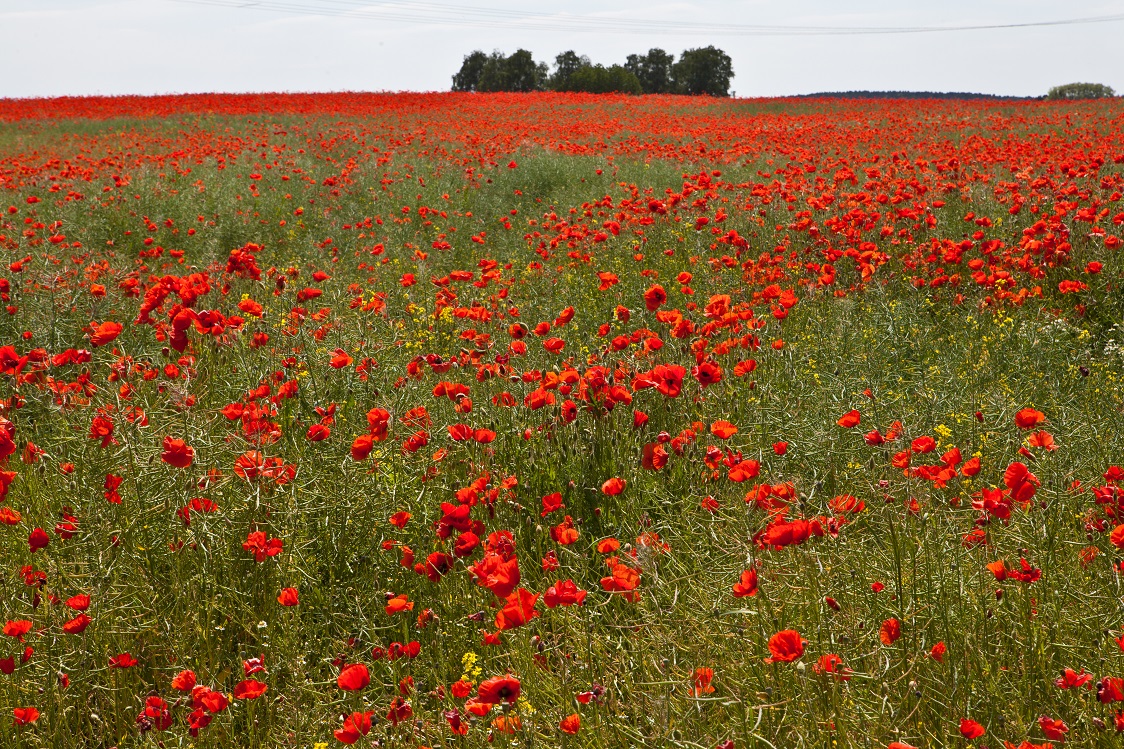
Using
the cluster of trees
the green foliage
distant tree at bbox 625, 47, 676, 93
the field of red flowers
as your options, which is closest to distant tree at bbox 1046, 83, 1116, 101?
the cluster of trees

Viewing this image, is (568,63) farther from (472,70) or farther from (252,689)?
(252,689)

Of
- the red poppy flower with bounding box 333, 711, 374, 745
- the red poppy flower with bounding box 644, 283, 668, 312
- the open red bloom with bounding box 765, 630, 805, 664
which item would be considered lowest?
the red poppy flower with bounding box 333, 711, 374, 745

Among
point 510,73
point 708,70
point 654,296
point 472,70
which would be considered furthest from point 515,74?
point 654,296

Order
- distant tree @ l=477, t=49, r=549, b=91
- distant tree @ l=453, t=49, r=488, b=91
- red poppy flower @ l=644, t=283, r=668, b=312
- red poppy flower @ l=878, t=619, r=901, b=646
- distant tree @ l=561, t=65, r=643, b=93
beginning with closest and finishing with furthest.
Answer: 1. red poppy flower @ l=878, t=619, r=901, b=646
2. red poppy flower @ l=644, t=283, r=668, b=312
3. distant tree @ l=561, t=65, r=643, b=93
4. distant tree @ l=477, t=49, r=549, b=91
5. distant tree @ l=453, t=49, r=488, b=91

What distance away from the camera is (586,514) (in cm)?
291

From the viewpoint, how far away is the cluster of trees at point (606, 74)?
38875 millimetres

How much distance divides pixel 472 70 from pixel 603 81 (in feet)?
41.2

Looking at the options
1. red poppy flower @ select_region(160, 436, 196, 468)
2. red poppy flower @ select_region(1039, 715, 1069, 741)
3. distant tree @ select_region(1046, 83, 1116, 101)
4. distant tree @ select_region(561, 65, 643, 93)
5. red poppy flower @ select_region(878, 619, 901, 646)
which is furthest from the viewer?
distant tree @ select_region(561, 65, 643, 93)

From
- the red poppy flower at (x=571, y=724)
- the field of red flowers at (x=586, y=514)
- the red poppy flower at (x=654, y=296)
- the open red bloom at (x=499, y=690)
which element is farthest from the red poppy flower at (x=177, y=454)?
the red poppy flower at (x=654, y=296)

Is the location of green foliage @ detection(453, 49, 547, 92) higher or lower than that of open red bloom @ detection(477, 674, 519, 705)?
higher

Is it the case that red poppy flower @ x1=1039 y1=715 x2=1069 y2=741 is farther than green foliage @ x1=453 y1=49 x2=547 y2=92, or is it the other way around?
green foliage @ x1=453 y1=49 x2=547 y2=92

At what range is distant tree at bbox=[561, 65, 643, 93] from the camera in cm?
3831

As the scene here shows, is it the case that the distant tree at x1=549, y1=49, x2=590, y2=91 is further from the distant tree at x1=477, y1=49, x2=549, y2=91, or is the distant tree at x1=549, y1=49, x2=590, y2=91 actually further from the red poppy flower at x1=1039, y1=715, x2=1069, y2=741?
the red poppy flower at x1=1039, y1=715, x2=1069, y2=741

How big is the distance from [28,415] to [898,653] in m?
4.12
